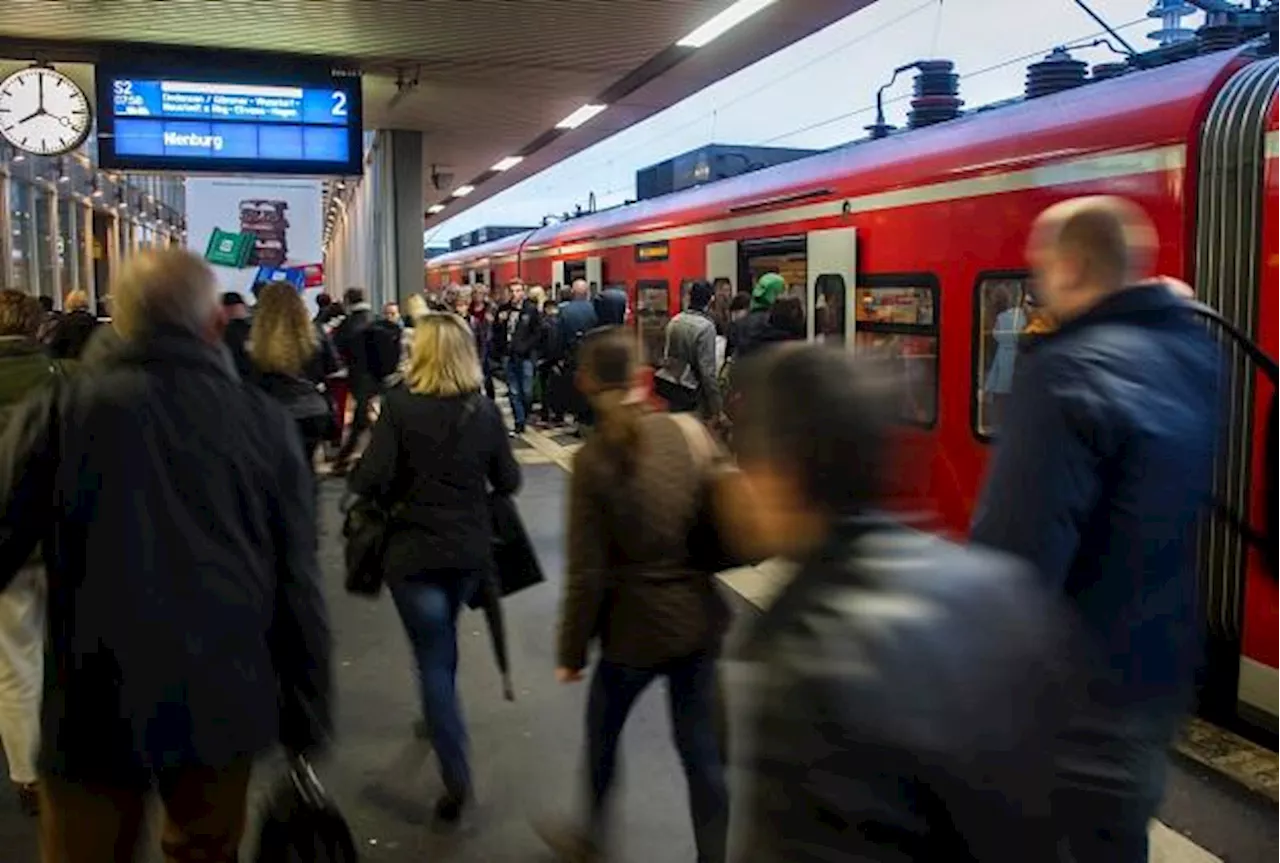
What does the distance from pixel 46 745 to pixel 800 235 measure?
755 centimetres

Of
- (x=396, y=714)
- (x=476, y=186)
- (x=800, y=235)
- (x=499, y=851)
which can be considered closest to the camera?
(x=499, y=851)

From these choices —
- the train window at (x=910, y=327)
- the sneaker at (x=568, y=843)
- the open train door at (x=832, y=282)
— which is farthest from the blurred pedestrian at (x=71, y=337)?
the open train door at (x=832, y=282)

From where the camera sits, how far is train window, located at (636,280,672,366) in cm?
1364

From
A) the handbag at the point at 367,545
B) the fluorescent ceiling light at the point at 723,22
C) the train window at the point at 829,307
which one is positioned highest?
the fluorescent ceiling light at the point at 723,22

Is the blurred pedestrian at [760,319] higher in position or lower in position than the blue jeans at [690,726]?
higher

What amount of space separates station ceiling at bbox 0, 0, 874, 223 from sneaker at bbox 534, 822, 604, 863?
5.98 metres

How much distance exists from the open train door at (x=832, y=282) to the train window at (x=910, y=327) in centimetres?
15

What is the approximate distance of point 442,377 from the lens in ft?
14.2

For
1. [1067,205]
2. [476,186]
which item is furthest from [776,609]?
[476,186]

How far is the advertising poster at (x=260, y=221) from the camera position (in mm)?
18562

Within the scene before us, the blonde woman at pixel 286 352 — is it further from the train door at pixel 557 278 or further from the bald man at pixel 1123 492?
the train door at pixel 557 278

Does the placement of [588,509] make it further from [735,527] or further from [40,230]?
[40,230]

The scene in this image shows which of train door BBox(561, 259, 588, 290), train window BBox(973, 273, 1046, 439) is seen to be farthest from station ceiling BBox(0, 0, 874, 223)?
train door BBox(561, 259, 588, 290)

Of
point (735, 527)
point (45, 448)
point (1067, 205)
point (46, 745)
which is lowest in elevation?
point (46, 745)
